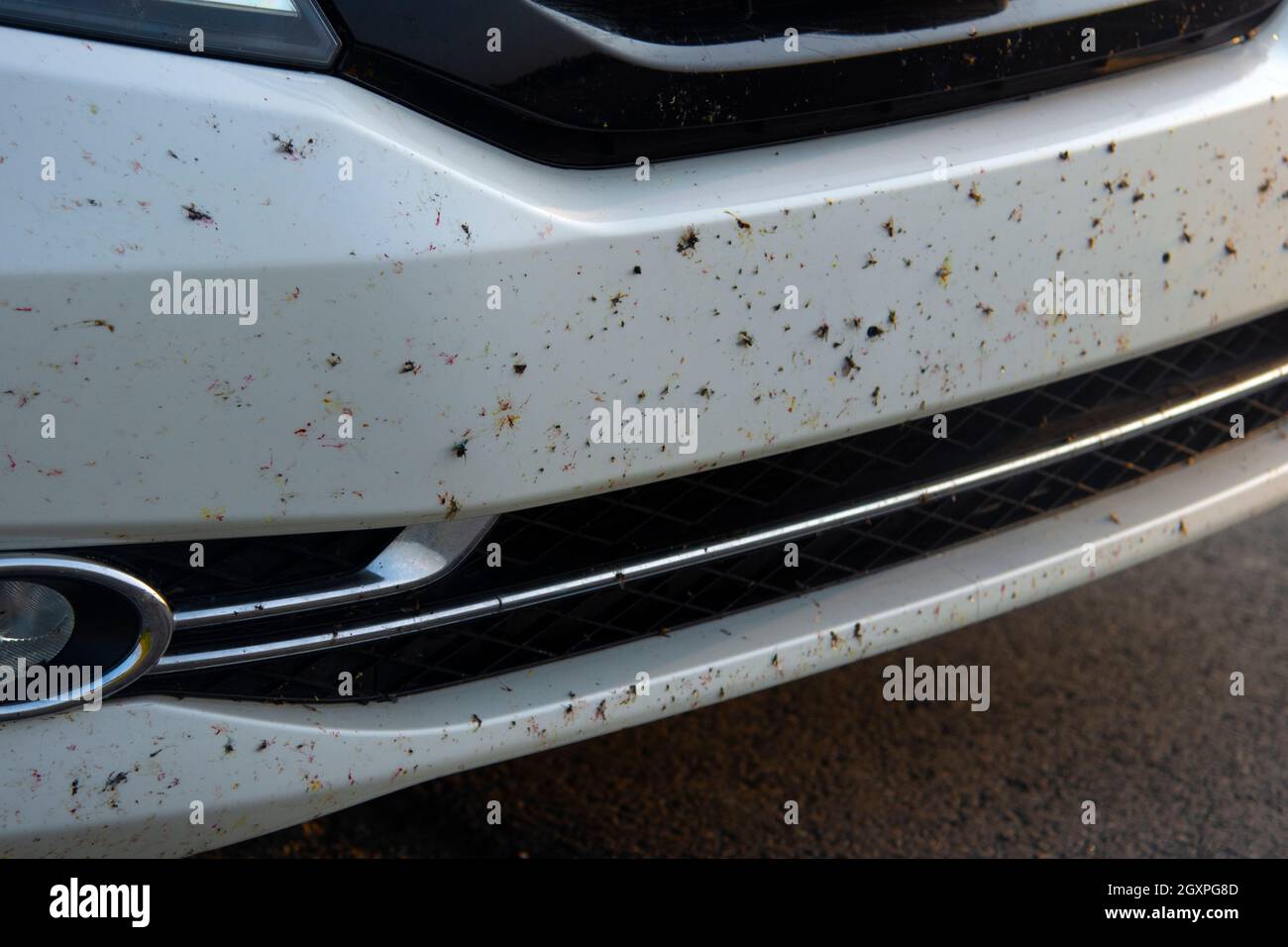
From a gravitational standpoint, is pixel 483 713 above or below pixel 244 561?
below

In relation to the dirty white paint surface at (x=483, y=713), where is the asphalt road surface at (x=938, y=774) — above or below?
below

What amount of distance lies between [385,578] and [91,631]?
0.87ft

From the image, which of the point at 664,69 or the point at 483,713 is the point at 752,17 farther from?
the point at 483,713

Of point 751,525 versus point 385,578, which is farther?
point 751,525

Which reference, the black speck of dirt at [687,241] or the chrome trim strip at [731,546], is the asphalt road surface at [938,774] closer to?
the chrome trim strip at [731,546]

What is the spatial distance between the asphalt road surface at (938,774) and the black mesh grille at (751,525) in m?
0.52

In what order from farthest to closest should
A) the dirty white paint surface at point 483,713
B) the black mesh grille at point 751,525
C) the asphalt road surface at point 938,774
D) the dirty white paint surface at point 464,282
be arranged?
the asphalt road surface at point 938,774 → the black mesh grille at point 751,525 → the dirty white paint surface at point 483,713 → the dirty white paint surface at point 464,282

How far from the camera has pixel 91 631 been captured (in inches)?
44.3

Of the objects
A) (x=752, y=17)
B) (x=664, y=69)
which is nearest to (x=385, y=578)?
(x=664, y=69)

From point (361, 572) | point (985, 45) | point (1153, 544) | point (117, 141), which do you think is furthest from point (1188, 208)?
point (117, 141)

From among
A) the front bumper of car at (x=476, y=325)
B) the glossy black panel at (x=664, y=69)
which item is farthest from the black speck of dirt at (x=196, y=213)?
the glossy black panel at (x=664, y=69)

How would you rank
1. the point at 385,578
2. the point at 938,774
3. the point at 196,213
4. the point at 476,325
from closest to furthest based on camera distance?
the point at 196,213
the point at 476,325
the point at 385,578
the point at 938,774

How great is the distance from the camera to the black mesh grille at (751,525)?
1283 mm
